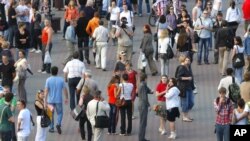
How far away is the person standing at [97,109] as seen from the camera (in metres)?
23.3

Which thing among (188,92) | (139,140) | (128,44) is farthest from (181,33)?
(139,140)

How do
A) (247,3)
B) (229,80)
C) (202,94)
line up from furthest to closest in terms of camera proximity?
(247,3)
(202,94)
(229,80)

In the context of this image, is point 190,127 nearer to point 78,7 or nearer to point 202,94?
point 202,94

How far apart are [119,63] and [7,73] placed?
9.79ft

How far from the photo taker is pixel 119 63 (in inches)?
1048

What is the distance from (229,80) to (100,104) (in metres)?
3.57

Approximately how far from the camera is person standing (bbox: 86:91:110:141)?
23312 mm

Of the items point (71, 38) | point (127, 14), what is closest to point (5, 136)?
point (71, 38)

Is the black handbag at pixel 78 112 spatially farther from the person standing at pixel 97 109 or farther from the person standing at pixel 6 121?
the person standing at pixel 6 121

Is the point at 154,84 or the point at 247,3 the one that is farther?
the point at 247,3

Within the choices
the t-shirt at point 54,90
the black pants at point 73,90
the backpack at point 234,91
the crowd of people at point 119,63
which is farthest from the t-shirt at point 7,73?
the backpack at point 234,91

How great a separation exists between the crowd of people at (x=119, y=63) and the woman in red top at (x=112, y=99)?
0.02 m

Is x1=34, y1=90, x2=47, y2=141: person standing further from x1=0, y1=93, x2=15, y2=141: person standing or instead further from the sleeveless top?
the sleeveless top

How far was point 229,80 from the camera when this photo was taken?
24.9 meters
